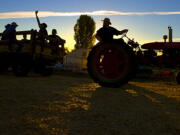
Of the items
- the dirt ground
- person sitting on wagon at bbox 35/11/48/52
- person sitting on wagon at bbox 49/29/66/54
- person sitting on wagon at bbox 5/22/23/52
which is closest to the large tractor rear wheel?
the dirt ground

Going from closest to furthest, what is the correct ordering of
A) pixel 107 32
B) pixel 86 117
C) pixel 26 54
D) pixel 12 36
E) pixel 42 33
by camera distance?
pixel 86 117
pixel 107 32
pixel 26 54
pixel 12 36
pixel 42 33

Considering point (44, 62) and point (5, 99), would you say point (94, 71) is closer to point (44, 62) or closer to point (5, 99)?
point (5, 99)

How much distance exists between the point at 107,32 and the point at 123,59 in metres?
0.83

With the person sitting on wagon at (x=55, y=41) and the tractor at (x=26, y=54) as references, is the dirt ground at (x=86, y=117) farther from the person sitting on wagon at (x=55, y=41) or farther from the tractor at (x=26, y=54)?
the person sitting on wagon at (x=55, y=41)

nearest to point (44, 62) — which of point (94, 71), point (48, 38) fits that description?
point (48, 38)

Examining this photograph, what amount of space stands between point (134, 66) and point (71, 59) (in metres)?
11.8

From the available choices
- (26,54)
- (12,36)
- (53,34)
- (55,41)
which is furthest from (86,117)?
(53,34)

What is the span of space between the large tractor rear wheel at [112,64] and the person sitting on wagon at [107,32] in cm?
27

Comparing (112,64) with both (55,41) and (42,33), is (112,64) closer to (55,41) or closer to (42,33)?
(42,33)

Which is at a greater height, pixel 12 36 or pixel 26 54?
pixel 12 36

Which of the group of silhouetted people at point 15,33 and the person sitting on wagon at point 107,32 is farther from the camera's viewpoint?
the group of silhouetted people at point 15,33

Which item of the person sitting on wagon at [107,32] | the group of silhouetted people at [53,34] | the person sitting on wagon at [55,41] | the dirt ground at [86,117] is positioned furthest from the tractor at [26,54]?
the dirt ground at [86,117]

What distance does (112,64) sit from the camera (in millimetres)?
4859

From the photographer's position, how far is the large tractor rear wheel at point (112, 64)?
4.71m
